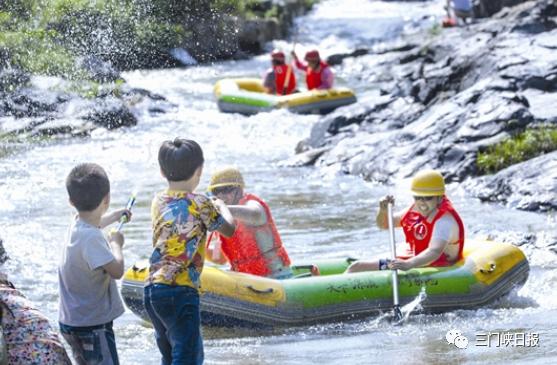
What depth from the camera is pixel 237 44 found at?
27.6 m

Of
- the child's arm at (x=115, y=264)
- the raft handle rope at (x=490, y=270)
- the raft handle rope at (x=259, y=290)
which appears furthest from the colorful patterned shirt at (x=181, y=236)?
the raft handle rope at (x=490, y=270)

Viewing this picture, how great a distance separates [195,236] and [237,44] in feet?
74.1

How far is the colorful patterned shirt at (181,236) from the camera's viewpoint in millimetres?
5230

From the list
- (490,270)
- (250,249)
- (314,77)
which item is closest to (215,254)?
(250,249)

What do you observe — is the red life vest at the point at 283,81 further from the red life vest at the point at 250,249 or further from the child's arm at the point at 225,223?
the child's arm at the point at 225,223

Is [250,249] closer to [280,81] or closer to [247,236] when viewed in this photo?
[247,236]

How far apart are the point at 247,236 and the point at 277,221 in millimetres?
4594

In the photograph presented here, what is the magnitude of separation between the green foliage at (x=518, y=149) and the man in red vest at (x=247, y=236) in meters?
5.54

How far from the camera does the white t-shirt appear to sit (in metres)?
5.04

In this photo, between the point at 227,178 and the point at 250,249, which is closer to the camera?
the point at 227,178

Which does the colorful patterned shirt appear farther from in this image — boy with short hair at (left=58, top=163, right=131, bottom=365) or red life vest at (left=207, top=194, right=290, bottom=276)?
red life vest at (left=207, top=194, right=290, bottom=276)

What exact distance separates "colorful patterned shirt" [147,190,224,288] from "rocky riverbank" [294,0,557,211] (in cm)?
674

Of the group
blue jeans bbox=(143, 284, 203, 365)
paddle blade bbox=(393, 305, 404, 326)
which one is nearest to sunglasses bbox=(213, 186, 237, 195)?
paddle blade bbox=(393, 305, 404, 326)

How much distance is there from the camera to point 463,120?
558 inches
